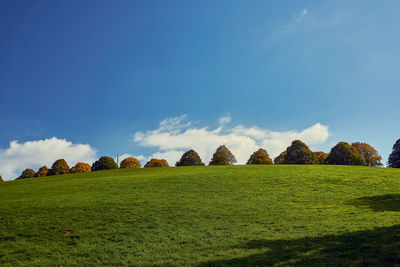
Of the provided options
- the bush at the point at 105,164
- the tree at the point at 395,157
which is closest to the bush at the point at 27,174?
the bush at the point at 105,164

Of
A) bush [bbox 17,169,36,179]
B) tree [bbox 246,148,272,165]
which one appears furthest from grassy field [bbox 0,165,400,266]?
bush [bbox 17,169,36,179]

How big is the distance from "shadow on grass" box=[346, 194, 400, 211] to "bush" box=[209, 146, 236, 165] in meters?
59.5

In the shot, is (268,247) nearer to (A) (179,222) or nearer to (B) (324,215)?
(A) (179,222)

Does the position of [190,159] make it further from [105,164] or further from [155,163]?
[155,163]

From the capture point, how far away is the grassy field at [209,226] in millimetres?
10422

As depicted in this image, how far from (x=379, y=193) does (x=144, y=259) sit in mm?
23473

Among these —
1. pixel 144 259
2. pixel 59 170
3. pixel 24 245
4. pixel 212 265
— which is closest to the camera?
pixel 212 265

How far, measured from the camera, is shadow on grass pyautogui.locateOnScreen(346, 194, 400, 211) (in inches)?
697

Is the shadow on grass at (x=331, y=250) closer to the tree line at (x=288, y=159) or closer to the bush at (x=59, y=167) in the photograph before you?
the tree line at (x=288, y=159)

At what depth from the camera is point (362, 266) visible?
28.1ft

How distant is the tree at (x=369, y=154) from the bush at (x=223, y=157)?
4280 cm

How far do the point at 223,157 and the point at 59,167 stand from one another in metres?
52.4

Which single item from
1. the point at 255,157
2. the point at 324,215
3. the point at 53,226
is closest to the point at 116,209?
the point at 53,226

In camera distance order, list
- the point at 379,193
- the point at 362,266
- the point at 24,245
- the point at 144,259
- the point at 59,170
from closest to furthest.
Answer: the point at 362,266 < the point at 144,259 < the point at 24,245 < the point at 379,193 < the point at 59,170
